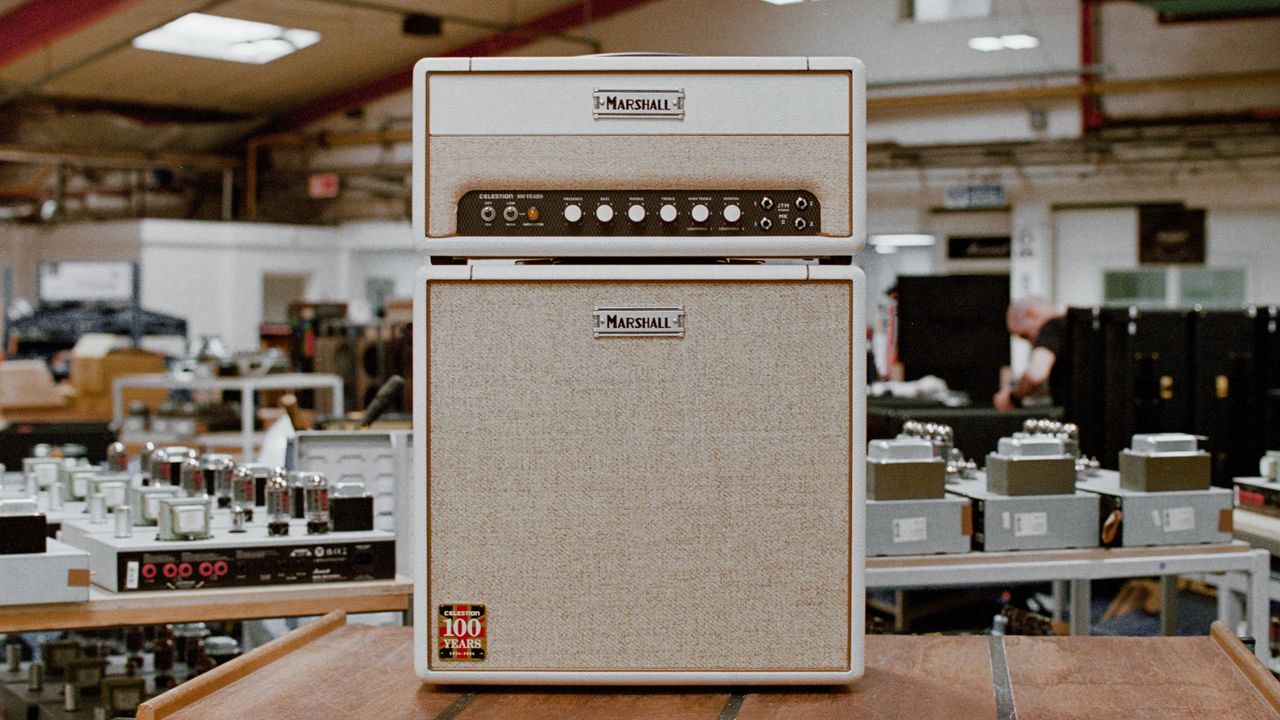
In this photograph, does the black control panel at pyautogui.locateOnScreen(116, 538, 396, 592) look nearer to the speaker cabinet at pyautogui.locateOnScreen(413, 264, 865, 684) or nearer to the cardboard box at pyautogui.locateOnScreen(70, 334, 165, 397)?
the speaker cabinet at pyautogui.locateOnScreen(413, 264, 865, 684)

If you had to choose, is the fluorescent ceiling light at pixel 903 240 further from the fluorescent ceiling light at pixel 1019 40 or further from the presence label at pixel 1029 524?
the presence label at pixel 1029 524

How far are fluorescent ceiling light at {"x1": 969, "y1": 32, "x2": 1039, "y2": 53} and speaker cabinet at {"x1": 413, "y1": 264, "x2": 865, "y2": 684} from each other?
8034mm

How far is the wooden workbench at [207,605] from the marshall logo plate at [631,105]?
1147 millimetres

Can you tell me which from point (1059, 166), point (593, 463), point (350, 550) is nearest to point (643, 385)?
point (593, 463)

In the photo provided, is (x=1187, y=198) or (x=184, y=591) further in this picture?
(x=1187, y=198)

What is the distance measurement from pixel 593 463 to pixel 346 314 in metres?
8.69

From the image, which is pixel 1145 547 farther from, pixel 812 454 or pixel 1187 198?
pixel 1187 198

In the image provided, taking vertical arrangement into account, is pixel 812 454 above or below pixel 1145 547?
above

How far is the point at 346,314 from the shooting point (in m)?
9.57

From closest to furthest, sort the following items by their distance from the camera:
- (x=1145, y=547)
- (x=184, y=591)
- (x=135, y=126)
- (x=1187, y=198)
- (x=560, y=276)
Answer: (x=560, y=276), (x=184, y=591), (x=1145, y=547), (x=1187, y=198), (x=135, y=126)

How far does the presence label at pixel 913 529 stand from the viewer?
244 centimetres

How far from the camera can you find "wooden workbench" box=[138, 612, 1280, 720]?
115cm

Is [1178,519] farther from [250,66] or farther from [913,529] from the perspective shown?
[250,66]

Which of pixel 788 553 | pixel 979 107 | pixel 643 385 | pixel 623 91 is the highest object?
pixel 979 107
